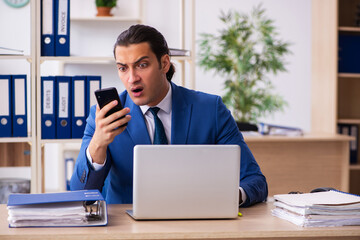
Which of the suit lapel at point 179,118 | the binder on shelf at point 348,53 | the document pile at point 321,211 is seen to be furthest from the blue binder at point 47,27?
the binder on shelf at point 348,53

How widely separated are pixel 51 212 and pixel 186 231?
37 cm

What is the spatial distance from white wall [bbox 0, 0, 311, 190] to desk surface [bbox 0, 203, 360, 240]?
3.73m

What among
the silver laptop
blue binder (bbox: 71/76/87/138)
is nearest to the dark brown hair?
the silver laptop

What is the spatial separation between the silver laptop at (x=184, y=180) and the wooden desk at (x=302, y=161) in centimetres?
227

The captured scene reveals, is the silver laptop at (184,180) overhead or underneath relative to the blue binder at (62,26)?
underneath

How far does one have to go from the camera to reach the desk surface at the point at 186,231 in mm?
1358

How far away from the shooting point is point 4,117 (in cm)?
284

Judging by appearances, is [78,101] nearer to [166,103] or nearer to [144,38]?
[166,103]

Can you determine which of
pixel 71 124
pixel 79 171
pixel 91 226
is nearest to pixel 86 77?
pixel 71 124

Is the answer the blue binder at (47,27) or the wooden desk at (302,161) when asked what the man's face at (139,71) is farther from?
the wooden desk at (302,161)

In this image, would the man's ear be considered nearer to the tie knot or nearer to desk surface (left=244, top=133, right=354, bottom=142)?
the tie knot

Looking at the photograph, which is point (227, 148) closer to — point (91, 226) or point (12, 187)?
point (91, 226)

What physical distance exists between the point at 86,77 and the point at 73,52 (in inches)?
97.0

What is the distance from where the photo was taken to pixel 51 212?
4.69ft
